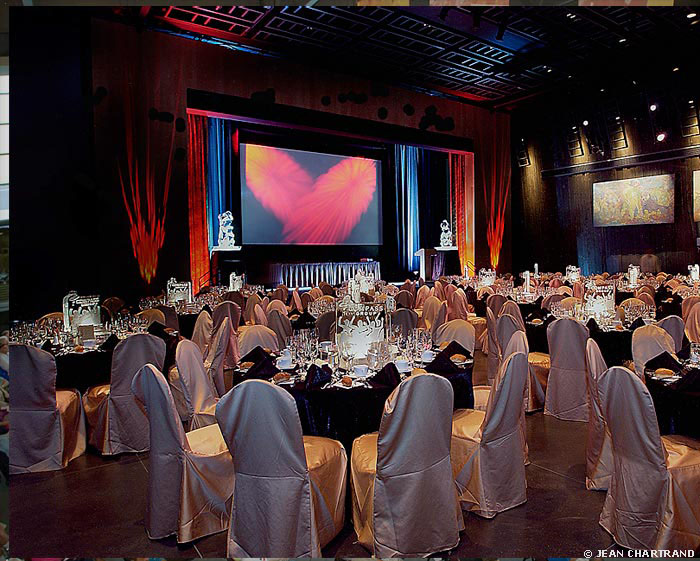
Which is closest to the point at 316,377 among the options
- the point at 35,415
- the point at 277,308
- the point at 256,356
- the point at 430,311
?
the point at 256,356

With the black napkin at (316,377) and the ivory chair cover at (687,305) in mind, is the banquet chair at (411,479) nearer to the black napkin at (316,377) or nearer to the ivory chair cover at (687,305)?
the black napkin at (316,377)

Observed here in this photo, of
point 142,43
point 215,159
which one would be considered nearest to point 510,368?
point 142,43

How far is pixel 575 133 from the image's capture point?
469 inches

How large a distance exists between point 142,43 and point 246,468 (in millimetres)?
7785

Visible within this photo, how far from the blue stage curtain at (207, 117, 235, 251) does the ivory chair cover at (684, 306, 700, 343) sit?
7.57 meters

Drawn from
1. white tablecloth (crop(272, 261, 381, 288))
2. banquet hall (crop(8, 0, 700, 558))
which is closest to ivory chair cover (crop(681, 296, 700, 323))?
banquet hall (crop(8, 0, 700, 558))

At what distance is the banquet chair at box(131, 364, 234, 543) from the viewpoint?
2621 mm

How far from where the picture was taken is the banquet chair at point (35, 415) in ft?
11.2

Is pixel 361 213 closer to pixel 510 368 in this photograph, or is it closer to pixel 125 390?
pixel 125 390

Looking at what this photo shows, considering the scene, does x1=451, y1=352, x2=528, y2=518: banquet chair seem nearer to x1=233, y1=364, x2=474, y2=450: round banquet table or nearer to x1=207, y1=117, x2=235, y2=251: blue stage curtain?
x1=233, y1=364, x2=474, y2=450: round banquet table

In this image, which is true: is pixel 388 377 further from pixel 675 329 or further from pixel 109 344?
pixel 675 329

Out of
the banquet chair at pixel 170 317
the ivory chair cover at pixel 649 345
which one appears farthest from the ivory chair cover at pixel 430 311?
the ivory chair cover at pixel 649 345

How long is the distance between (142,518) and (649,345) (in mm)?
3145

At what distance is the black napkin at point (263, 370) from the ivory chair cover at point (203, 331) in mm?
2475
